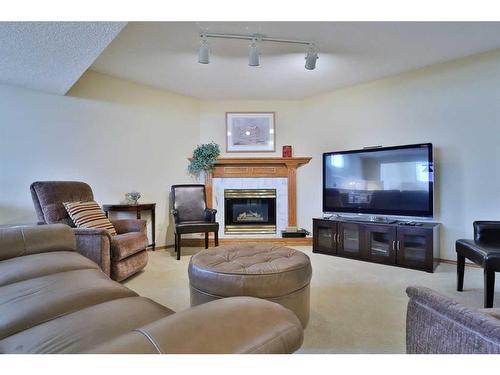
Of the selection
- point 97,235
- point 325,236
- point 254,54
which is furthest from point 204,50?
point 325,236

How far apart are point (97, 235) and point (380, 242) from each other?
3108 mm

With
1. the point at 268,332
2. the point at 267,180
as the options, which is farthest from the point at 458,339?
the point at 267,180

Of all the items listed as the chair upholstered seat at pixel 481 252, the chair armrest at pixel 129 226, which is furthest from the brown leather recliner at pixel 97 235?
the chair upholstered seat at pixel 481 252

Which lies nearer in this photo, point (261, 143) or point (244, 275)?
point (244, 275)

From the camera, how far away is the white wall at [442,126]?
317 centimetres

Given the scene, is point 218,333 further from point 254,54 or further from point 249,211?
point 249,211

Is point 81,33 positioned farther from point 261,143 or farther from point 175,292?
point 261,143

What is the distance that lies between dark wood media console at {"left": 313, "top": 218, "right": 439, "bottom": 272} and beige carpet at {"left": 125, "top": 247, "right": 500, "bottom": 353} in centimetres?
12

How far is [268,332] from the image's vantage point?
0.67 meters

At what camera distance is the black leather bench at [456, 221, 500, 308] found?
81.4 inches

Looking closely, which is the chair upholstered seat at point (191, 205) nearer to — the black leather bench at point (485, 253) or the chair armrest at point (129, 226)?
the chair armrest at point (129, 226)

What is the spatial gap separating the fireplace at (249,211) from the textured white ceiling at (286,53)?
5.38 ft

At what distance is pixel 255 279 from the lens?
1.67 metres
